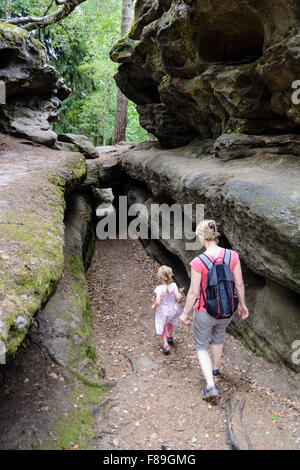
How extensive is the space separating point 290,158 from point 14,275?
16.9 feet

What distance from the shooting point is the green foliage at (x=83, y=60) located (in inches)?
750

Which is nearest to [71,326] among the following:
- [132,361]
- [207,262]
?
[132,361]

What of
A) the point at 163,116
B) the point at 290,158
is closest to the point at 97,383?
the point at 290,158

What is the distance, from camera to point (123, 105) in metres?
17.2

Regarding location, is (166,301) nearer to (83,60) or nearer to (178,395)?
(178,395)

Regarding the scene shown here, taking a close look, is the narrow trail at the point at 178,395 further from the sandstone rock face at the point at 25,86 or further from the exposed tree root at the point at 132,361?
the sandstone rock face at the point at 25,86

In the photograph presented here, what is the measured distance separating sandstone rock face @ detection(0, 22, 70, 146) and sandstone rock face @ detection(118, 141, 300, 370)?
24.2ft

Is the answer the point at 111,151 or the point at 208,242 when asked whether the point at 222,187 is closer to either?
the point at 208,242

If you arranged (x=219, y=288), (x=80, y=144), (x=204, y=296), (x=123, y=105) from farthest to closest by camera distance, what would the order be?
(x=123, y=105)
(x=80, y=144)
(x=204, y=296)
(x=219, y=288)

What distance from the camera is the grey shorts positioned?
4074 millimetres

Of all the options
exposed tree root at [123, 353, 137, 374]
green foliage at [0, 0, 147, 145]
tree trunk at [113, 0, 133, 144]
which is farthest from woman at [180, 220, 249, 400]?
green foliage at [0, 0, 147, 145]

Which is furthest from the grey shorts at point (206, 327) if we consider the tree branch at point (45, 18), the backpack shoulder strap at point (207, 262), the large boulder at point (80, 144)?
the tree branch at point (45, 18)

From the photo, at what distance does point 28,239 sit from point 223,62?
6391mm

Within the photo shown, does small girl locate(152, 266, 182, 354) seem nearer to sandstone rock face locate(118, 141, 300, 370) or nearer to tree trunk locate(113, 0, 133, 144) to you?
sandstone rock face locate(118, 141, 300, 370)
